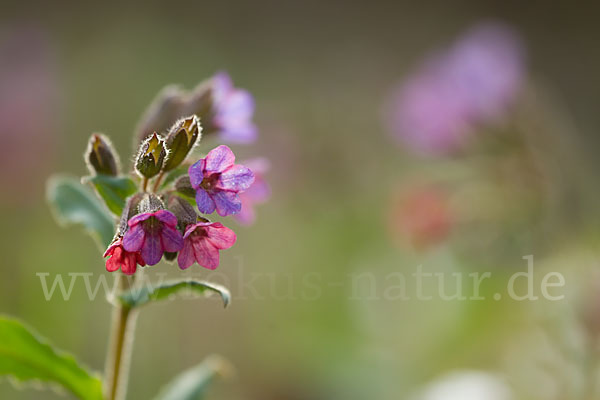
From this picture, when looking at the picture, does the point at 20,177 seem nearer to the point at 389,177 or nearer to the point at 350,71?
the point at 389,177

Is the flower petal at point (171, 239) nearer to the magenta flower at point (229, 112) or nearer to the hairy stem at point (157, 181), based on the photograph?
the hairy stem at point (157, 181)

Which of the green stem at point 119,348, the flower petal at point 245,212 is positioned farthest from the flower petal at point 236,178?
the green stem at point 119,348

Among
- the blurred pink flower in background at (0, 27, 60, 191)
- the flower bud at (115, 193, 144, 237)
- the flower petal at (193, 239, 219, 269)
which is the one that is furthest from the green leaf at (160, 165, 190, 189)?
the blurred pink flower in background at (0, 27, 60, 191)

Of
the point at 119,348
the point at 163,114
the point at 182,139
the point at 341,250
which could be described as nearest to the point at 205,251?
the point at 182,139

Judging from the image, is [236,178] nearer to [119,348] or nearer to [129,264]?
[129,264]

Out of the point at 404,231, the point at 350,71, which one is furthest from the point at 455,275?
the point at 350,71

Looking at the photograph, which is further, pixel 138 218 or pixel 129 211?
pixel 129 211
